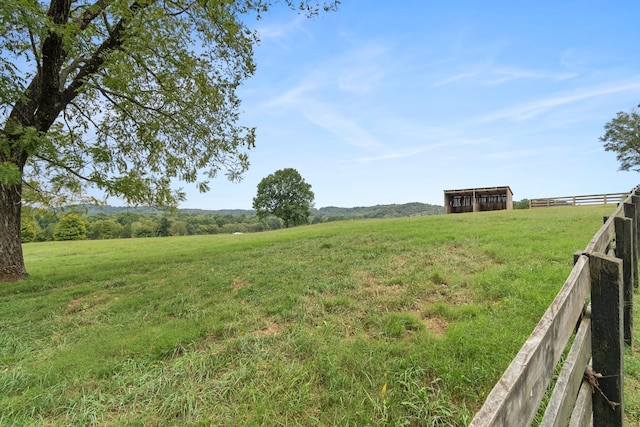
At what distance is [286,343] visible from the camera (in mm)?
3770

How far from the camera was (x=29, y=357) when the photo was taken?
157 inches

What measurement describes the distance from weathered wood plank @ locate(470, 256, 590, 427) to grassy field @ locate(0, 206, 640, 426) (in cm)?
143

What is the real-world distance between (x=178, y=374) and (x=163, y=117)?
28.8 ft

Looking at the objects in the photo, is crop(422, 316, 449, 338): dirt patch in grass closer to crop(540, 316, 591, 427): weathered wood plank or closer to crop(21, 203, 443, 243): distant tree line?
crop(540, 316, 591, 427): weathered wood plank

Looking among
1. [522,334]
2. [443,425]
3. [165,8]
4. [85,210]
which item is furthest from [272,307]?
[165,8]

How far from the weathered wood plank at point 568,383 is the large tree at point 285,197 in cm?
4951

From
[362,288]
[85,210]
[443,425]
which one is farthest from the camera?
[85,210]

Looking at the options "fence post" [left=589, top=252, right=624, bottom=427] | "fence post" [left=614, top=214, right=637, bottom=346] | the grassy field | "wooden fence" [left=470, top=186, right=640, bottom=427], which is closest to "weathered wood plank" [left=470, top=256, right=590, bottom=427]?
"wooden fence" [left=470, top=186, right=640, bottom=427]

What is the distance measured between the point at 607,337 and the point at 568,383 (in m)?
0.74

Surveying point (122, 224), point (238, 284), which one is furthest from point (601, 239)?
point (122, 224)

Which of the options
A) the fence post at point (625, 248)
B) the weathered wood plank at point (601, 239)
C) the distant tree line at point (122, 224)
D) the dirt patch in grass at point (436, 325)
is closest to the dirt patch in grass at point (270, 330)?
the dirt patch in grass at point (436, 325)

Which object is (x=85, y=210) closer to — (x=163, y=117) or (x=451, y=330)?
(x=163, y=117)

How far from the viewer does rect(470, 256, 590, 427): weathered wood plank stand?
2.99ft

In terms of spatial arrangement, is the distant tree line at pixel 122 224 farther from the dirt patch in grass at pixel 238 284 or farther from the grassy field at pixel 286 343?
the dirt patch in grass at pixel 238 284
